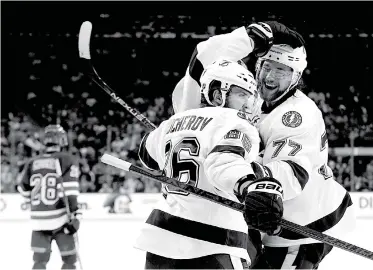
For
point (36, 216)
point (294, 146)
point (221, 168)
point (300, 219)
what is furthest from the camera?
point (36, 216)

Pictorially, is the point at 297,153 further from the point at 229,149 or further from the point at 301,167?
the point at 229,149

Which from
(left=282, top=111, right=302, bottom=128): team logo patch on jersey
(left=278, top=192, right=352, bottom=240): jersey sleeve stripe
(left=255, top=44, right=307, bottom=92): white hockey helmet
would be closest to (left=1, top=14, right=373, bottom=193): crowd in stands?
(left=278, top=192, right=352, bottom=240): jersey sleeve stripe

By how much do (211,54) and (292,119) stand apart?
0.30m

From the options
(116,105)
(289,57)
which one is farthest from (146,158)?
(116,105)

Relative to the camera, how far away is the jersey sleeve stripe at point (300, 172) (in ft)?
6.04

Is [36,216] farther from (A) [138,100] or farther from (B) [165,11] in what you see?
(B) [165,11]

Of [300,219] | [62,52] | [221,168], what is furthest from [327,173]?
[62,52]

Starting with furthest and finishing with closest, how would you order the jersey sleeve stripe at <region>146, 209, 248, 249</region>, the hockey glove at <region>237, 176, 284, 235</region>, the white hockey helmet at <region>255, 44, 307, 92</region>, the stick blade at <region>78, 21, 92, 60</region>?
the stick blade at <region>78, 21, 92, 60</region>
the white hockey helmet at <region>255, 44, 307, 92</region>
the jersey sleeve stripe at <region>146, 209, 248, 249</region>
the hockey glove at <region>237, 176, 284, 235</region>

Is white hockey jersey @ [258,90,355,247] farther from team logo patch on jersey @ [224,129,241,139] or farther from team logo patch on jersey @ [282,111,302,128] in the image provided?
team logo patch on jersey @ [224,129,241,139]

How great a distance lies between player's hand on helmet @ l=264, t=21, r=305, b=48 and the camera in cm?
206

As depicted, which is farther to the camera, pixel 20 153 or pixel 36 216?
pixel 20 153

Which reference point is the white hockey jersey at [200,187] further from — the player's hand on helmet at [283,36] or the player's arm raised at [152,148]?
the player's hand on helmet at [283,36]

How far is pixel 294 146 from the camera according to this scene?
1902 millimetres

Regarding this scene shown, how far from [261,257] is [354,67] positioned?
7.19 metres
